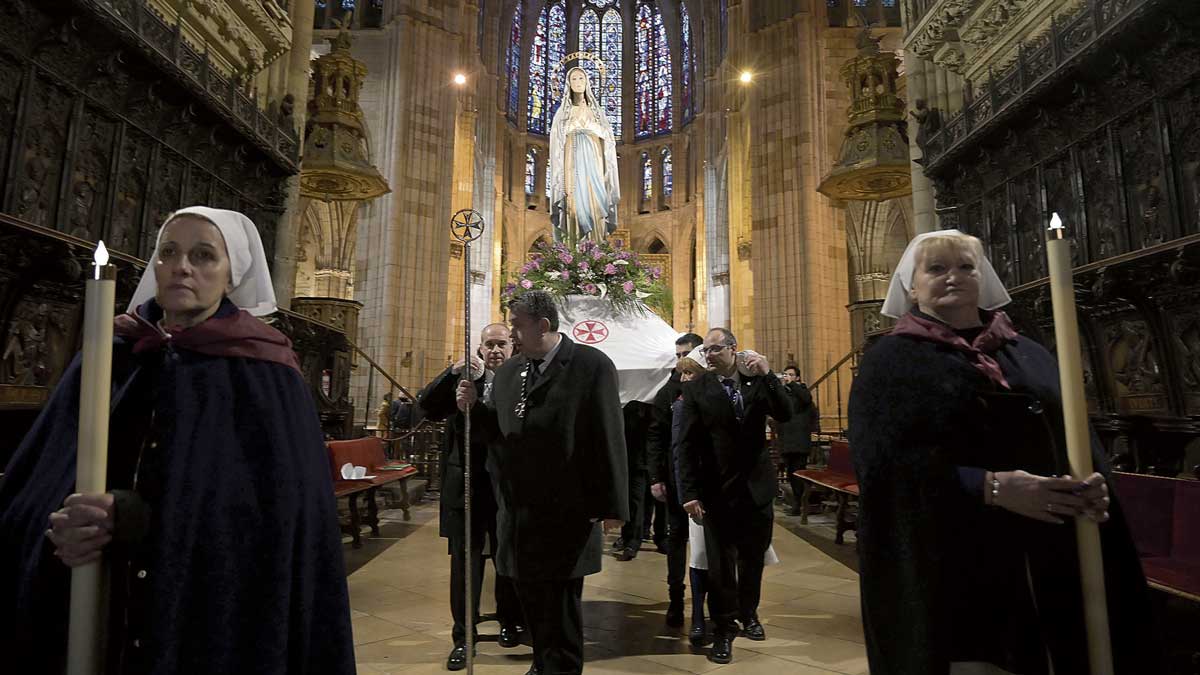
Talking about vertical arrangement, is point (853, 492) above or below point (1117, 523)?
below

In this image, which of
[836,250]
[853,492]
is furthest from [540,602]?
[836,250]

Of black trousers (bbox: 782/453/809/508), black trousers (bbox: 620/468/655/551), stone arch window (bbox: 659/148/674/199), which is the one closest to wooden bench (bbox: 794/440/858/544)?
black trousers (bbox: 782/453/809/508)

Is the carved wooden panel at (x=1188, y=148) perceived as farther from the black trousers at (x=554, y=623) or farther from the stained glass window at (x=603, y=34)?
the stained glass window at (x=603, y=34)

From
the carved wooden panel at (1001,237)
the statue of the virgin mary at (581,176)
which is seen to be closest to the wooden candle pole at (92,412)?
the statue of the virgin mary at (581,176)

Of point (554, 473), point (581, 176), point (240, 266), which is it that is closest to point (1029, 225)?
point (581, 176)

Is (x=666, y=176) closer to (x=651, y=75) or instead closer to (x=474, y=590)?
(x=651, y=75)

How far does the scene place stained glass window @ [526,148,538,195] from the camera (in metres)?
35.7

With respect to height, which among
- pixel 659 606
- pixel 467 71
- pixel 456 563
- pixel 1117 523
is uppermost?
pixel 467 71

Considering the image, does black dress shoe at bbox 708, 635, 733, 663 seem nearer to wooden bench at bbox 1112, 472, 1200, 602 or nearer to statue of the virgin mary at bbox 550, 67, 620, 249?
wooden bench at bbox 1112, 472, 1200, 602

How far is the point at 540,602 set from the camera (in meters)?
2.81

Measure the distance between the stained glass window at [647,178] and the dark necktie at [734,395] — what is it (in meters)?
33.7

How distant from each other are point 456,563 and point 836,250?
558 inches

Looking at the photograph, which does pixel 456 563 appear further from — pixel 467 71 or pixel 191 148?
pixel 467 71

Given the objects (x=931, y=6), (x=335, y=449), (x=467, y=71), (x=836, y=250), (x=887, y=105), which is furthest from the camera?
(x=467, y=71)
